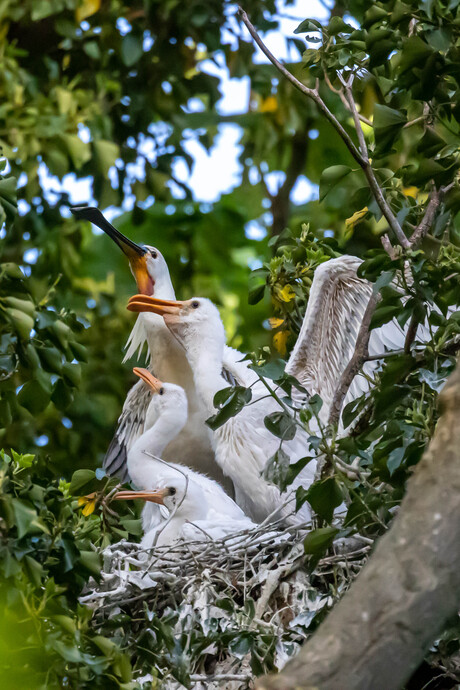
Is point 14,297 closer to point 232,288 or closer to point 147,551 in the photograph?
point 147,551

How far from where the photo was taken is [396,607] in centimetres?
152

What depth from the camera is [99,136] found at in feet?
17.8

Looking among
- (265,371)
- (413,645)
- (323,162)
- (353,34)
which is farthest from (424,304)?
(323,162)

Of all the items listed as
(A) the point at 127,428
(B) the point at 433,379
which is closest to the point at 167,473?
(A) the point at 127,428

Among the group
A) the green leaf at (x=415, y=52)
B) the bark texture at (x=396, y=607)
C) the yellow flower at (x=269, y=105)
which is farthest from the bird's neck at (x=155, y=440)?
the yellow flower at (x=269, y=105)

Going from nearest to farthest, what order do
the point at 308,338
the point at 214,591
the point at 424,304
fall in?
the point at 424,304 < the point at 214,591 < the point at 308,338

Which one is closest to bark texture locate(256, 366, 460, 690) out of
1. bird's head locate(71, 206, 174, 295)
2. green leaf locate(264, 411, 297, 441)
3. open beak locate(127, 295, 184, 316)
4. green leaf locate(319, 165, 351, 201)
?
green leaf locate(264, 411, 297, 441)

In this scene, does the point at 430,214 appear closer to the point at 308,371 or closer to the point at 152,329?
the point at 308,371

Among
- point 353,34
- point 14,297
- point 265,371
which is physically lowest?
point 265,371

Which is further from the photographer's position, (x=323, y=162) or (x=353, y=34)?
(x=323, y=162)

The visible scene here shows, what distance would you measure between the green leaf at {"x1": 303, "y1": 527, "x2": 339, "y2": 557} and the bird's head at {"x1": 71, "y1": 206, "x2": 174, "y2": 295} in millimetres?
2430

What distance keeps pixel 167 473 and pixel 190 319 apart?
67 centimetres

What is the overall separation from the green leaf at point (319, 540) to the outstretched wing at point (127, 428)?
2.23m

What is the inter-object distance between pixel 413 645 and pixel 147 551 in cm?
187
